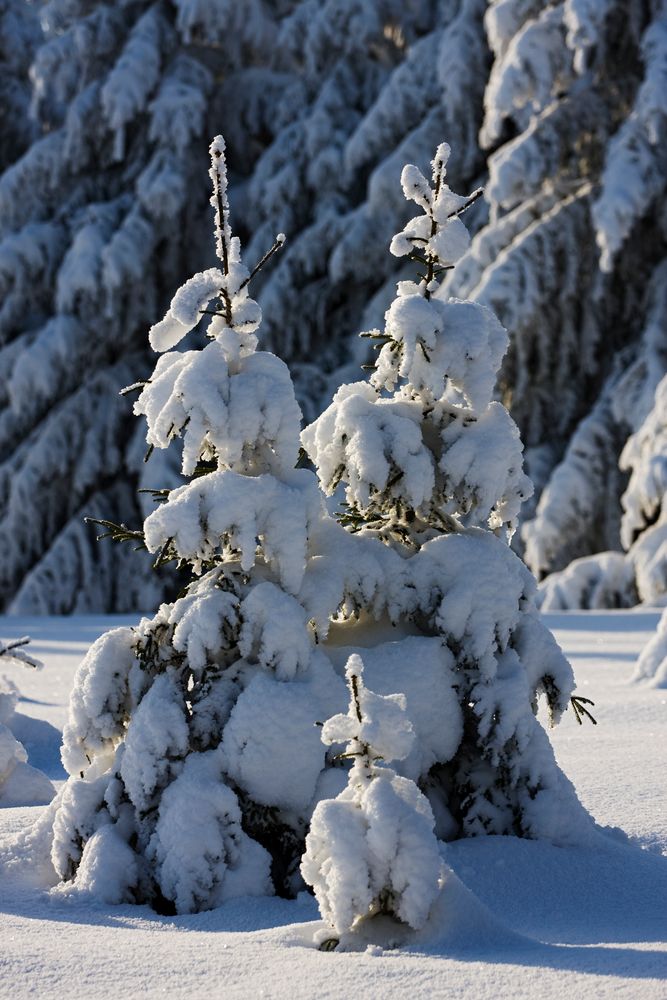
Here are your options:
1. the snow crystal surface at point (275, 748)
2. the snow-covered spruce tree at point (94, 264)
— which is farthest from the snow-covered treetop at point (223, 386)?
the snow-covered spruce tree at point (94, 264)

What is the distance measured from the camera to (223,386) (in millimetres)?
3902

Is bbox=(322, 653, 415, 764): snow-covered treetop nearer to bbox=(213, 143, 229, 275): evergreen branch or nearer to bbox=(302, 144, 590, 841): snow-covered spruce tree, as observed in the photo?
bbox=(302, 144, 590, 841): snow-covered spruce tree

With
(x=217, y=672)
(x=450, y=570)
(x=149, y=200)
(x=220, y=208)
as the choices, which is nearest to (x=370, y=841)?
(x=217, y=672)

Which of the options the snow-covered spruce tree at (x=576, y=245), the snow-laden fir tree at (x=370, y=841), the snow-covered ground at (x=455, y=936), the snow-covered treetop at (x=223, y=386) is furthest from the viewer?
the snow-covered spruce tree at (x=576, y=245)

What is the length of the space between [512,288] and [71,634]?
6.51 metres

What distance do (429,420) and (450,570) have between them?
22.4 inches

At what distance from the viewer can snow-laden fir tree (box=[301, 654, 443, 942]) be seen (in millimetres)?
3008

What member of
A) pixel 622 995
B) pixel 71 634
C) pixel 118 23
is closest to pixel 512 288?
pixel 71 634

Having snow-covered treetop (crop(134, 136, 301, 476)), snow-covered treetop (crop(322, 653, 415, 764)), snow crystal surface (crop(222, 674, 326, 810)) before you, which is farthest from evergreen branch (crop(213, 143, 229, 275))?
snow-covered treetop (crop(322, 653, 415, 764))

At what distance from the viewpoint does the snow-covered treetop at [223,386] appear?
3842mm

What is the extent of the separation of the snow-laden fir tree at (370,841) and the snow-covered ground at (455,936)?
108mm

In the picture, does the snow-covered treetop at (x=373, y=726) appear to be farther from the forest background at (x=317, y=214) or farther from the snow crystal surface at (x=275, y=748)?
the forest background at (x=317, y=214)

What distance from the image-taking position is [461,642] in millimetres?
4070

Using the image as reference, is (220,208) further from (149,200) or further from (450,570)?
(149,200)
